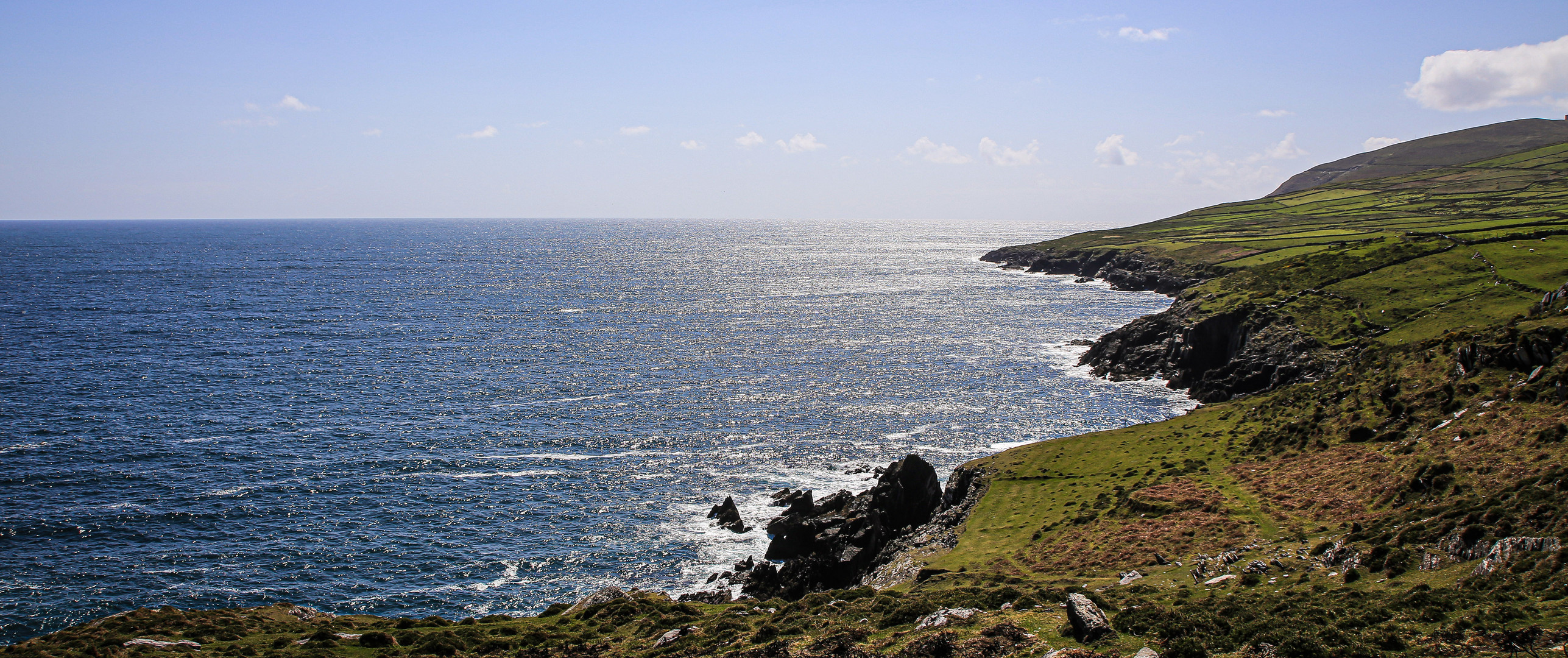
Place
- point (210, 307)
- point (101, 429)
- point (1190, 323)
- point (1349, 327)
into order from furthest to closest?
point (210, 307), point (1190, 323), point (1349, 327), point (101, 429)

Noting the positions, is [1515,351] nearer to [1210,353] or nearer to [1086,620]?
[1086,620]

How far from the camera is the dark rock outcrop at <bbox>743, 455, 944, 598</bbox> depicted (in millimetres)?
54031

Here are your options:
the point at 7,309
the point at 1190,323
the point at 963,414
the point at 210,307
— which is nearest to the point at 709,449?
the point at 963,414

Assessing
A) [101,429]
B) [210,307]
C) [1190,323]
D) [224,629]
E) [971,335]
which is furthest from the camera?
[210,307]

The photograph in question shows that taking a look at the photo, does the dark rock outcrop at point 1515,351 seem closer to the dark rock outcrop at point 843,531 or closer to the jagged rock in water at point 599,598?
the dark rock outcrop at point 843,531

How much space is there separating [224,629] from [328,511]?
32.6m

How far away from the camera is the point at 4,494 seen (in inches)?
2635

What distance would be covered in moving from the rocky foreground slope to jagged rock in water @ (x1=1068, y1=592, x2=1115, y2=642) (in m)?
0.08

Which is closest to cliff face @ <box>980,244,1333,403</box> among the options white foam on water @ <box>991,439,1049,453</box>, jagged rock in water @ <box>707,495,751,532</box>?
white foam on water @ <box>991,439,1049,453</box>

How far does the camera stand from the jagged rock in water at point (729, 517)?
214 ft

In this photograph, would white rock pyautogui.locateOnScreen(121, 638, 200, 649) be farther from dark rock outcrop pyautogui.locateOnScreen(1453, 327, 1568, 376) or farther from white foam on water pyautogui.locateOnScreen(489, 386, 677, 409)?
dark rock outcrop pyautogui.locateOnScreen(1453, 327, 1568, 376)

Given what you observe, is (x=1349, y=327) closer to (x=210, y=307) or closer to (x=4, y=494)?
(x=4, y=494)

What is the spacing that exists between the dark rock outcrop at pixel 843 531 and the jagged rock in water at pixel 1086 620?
87.9 feet

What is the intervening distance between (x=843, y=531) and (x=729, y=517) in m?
11.6
